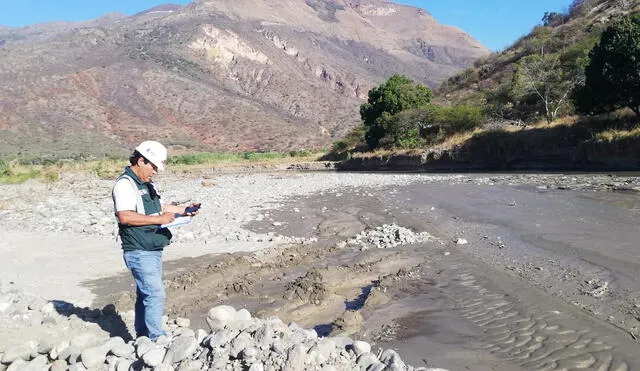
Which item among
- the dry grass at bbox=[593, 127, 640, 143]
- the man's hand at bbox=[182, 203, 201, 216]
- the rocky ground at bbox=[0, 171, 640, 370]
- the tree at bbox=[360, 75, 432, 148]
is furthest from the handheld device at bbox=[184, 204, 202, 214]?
the tree at bbox=[360, 75, 432, 148]

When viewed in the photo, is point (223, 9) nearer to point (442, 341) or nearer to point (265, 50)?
point (265, 50)

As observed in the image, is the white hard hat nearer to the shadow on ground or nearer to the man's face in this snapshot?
the man's face

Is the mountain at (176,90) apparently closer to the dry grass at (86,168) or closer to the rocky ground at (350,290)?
the dry grass at (86,168)

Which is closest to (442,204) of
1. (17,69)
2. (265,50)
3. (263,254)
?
(263,254)

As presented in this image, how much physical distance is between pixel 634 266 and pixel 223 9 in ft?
542

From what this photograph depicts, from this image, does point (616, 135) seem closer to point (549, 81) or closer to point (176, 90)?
point (549, 81)

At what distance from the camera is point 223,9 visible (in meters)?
158

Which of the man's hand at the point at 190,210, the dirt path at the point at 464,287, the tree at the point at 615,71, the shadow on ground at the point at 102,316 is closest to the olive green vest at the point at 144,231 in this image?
the man's hand at the point at 190,210

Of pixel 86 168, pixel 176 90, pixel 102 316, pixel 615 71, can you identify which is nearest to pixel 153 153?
pixel 102 316

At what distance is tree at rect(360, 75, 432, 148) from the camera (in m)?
47.9

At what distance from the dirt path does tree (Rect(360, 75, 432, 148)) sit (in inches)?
1412

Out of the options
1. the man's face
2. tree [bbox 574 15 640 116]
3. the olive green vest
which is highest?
tree [bbox 574 15 640 116]

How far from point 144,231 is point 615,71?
88.6 feet

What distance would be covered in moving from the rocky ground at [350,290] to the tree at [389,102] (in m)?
34.2
